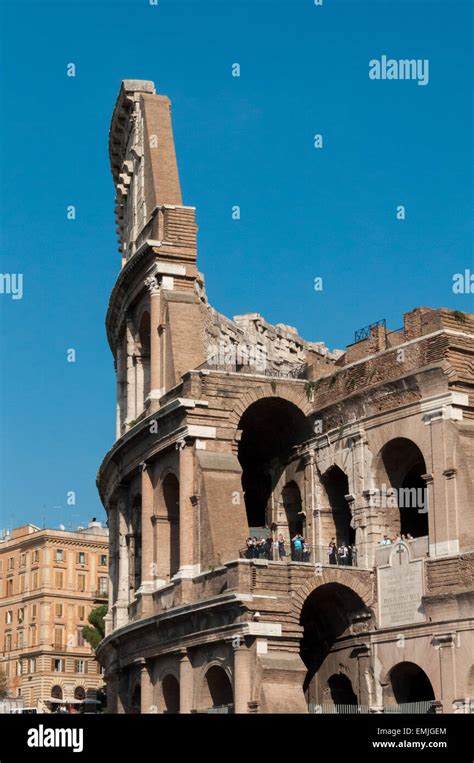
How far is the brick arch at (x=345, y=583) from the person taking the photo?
3717 cm

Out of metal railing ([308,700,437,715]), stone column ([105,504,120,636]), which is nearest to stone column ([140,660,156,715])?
metal railing ([308,700,437,715])

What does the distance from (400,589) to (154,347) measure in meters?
12.4

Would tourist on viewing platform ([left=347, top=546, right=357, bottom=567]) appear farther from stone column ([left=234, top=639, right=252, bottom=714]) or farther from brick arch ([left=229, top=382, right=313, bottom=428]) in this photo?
brick arch ([left=229, top=382, right=313, bottom=428])

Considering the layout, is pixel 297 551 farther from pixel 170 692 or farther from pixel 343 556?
pixel 170 692

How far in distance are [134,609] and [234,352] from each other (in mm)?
8915

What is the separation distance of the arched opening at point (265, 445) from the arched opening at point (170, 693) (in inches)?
246

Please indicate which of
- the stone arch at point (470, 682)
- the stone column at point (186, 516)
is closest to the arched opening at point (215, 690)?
the stone column at point (186, 516)

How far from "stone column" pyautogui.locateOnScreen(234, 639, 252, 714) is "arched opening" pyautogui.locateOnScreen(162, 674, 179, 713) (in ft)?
17.6

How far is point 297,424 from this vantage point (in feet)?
141

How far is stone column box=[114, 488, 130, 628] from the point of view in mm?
47719

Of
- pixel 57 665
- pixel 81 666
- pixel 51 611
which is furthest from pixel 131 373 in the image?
pixel 81 666

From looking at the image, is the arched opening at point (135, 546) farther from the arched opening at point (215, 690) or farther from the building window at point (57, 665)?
the building window at point (57, 665)

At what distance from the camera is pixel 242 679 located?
35969 mm
